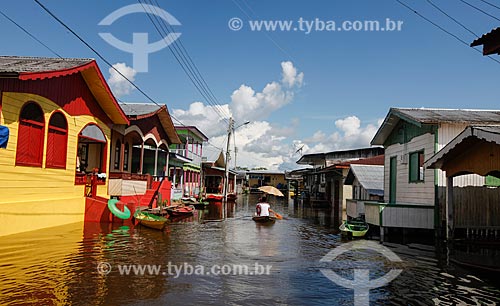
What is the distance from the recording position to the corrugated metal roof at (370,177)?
23411 millimetres

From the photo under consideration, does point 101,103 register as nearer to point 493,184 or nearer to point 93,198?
point 93,198

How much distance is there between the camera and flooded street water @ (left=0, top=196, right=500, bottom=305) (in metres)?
7.75

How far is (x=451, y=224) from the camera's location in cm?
1441

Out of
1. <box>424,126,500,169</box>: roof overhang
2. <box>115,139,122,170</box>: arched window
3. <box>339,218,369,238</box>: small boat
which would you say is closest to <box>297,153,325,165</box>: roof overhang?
<box>115,139,122,170</box>: arched window

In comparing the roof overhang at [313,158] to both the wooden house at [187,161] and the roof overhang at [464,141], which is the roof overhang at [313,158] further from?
the roof overhang at [464,141]

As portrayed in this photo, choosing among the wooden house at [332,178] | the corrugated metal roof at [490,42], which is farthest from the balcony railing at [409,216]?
the wooden house at [332,178]

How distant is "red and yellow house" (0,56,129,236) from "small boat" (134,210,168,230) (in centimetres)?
243

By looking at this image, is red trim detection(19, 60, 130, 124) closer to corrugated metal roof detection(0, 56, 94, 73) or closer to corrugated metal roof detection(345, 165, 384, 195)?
corrugated metal roof detection(0, 56, 94, 73)

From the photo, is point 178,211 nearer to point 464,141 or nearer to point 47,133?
point 47,133

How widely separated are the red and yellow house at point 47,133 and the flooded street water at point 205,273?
957 millimetres

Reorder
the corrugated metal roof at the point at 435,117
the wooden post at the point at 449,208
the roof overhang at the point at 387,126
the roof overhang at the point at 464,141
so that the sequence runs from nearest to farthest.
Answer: the roof overhang at the point at 464,141 < the wooden post at the point at 449,208 < the corrugated metal roof at the point at 435,117 < the roof overhang at the point at 387,126

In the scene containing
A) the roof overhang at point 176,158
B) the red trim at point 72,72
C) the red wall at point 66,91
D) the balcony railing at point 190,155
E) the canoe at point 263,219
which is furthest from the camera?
the balcony railing at point 190,155

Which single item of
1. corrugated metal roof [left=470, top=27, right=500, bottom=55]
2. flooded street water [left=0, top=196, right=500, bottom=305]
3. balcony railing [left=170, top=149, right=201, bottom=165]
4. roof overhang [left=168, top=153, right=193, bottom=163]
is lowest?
flooded street water [left=0, top=196, right=500, bottom=305]

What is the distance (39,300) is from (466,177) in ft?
50.0
